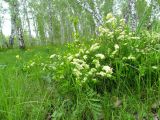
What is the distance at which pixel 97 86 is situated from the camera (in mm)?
3199

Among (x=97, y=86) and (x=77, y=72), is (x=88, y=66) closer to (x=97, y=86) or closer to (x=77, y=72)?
(x=77, y=72)

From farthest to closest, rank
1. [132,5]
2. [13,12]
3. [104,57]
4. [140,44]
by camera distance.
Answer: [13,12] → [132,5] → [140,44] → [104,57]

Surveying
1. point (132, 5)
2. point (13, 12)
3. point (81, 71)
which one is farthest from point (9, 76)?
point (13, 12)

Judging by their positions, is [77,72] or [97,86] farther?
[97,86]

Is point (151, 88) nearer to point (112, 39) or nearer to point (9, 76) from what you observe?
point (112, 39)

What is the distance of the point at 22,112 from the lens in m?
2.97

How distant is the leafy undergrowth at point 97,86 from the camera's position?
9.42 feet

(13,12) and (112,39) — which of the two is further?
(13,12)

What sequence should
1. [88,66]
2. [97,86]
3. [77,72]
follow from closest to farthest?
[77,72] → [88,66] → [97,86]

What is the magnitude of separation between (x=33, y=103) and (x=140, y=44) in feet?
4.41

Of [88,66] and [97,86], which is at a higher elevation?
[88,66]

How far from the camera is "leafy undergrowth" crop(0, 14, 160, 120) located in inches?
113

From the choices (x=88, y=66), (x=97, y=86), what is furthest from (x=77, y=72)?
(x=97, y=86)

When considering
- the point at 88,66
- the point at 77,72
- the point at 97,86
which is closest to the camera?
the point at 77,72
